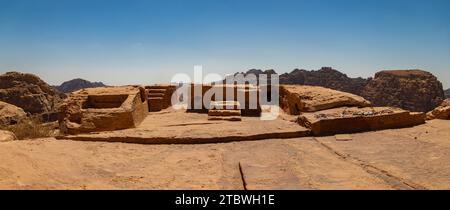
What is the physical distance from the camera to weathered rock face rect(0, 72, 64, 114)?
24.4 meters

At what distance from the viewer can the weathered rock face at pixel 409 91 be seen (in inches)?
1241

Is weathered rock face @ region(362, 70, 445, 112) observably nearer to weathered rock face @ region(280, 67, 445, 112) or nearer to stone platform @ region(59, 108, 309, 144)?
weathered rock face @ region(280, 67, 445, 112)

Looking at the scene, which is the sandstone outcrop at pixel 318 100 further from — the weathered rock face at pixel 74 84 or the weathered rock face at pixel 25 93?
the weathered rock face at pixel 74 84

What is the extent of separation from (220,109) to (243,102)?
1.59 m

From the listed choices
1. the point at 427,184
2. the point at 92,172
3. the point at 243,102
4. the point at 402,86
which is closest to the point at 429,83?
the point at 402,86

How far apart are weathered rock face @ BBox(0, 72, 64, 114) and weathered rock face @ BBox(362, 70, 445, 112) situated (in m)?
29.1

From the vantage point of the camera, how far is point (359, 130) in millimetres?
8219

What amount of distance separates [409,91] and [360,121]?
27.7 meters

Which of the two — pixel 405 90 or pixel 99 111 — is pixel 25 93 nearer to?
pixel 99 111

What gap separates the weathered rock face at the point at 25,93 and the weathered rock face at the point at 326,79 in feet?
81.4

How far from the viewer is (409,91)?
32.1 m

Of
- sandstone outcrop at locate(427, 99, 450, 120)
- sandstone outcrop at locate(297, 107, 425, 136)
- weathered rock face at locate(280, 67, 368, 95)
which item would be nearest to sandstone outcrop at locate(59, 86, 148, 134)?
sandstone outcrop at locate(297, 107, 425, 136)

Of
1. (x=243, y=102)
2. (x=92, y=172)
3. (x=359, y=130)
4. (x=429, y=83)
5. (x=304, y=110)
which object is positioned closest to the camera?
(x=92, y=172)
